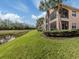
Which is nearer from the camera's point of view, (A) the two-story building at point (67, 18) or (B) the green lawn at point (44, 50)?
(B) the green lawn at point (44, 50)

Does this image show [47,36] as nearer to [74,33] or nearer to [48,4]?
[74,33]

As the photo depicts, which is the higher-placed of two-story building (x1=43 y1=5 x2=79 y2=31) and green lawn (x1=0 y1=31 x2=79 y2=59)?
two-story building (x1=43 y1=5 x2=79 y2=31)

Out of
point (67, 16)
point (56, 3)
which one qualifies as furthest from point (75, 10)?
point (56, 3)

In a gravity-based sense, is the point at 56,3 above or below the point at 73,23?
above

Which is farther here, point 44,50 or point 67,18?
point 67,18

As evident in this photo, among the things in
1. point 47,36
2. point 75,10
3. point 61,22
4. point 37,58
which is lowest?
point 37,58

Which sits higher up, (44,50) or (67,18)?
(67,18)

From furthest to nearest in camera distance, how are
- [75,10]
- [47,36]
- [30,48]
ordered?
[75,10] < [47,36] < [30,48]

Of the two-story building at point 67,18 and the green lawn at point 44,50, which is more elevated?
the two-story building at point 67,18

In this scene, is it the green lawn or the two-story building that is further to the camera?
the two-story building

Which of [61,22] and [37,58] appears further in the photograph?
[61,22]

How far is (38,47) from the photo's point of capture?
524 inches

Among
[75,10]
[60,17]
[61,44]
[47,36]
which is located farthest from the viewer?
[75,10]

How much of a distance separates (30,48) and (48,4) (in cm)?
1464
